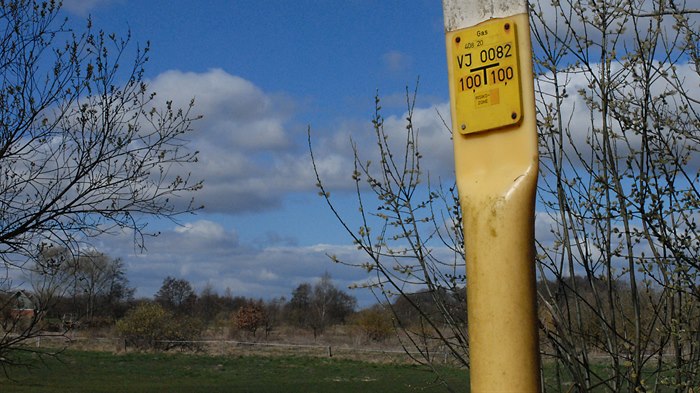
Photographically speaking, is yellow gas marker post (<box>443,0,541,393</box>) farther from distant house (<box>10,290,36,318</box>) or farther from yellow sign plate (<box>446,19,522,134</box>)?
distant house (<box>10,290,36,318</box>)

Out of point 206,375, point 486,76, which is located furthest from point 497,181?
point 206,375

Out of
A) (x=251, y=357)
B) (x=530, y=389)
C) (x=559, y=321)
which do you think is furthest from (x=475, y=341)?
(x=251, y=357)

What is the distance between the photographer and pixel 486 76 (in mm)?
1505

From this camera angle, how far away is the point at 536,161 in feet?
4.65

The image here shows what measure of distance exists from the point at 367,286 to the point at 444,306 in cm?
37

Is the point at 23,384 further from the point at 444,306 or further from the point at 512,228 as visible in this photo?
the point at 512,228

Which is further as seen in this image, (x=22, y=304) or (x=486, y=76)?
(x=22, y=304)

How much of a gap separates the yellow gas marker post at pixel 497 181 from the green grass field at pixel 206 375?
24616mm

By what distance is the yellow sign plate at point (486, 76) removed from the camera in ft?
4.78

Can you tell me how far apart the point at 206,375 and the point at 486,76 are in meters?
38.0

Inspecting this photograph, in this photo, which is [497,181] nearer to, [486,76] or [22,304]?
[486,76]

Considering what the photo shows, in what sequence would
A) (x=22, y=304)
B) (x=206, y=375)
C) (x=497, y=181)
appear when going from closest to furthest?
(x=497, y=181) < (x=22, y=304) < (x=206, y=375)

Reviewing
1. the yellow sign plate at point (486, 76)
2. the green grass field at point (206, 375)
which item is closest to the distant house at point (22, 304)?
the yellow sign plate at point (486, 76)

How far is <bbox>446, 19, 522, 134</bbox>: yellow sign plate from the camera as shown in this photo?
57.4 inches
